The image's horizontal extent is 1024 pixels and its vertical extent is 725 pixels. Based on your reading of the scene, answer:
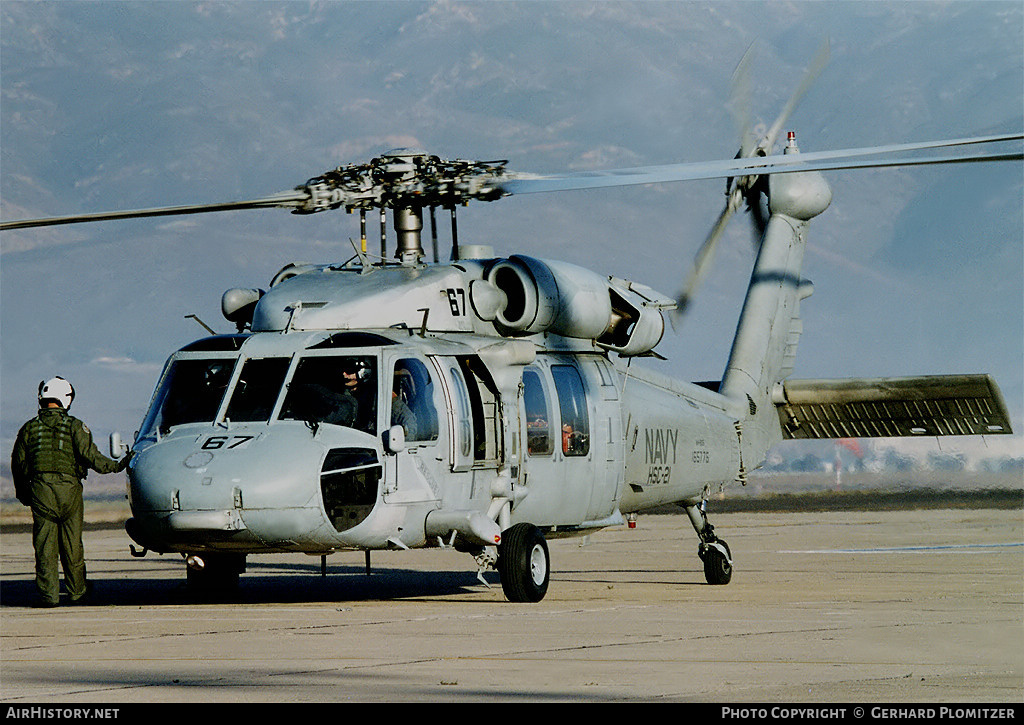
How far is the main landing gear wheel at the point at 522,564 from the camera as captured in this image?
12836mm

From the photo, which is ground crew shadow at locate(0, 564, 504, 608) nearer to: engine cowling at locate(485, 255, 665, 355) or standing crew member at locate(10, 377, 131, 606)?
standing crew member at locate(10, 377, 131, 606)

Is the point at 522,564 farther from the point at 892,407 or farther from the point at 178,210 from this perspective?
the point at 892,407

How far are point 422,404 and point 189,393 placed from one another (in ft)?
6.25

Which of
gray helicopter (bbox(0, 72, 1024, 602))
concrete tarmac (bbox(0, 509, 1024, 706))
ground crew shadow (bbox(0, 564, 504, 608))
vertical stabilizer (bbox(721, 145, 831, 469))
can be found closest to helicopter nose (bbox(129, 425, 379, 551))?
gray helicopter (bbox(0, 72, 1024, 602))

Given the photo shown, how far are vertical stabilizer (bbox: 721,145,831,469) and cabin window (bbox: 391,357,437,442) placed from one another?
6018mm

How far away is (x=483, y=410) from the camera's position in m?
13.3

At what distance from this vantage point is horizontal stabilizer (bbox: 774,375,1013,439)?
56.8 feet

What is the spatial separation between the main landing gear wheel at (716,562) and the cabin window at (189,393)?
570 cm

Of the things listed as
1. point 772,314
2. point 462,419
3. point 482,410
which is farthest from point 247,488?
point 772,314

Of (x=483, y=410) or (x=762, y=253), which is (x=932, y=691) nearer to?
(x=483, y=410)

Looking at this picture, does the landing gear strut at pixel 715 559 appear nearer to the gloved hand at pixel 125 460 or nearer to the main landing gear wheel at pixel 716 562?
the main landing gear wheel at pixel 716 562

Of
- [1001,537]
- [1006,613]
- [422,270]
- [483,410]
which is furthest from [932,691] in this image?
[1001,537]

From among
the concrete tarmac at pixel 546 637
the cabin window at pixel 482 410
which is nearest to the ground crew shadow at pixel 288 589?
the concrete tarmac at pixel 546 637

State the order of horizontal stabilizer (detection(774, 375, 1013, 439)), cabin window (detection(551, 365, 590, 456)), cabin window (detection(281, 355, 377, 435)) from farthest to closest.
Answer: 1. horizontal stabilizer (detection(774, 375, 1013, 439))
2. cabin window (detection(551, 365, 590, 456))
3. cabin window (detection(281, 355, 377, 435))
